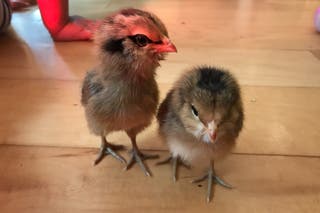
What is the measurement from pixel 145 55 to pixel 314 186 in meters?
0.46

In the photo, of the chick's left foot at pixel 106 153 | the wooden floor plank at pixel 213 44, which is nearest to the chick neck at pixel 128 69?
the chick's left foot at pixel 106 153

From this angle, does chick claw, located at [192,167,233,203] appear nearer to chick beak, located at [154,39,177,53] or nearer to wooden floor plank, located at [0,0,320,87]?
chick beak, located at [154,39,177,53]

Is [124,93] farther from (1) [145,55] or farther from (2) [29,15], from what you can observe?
(2) [29,15]

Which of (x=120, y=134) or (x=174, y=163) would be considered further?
(x=120, y=134)

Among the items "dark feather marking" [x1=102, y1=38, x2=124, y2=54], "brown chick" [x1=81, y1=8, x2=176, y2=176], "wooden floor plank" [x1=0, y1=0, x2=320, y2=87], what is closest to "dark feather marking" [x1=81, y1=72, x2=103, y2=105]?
"brown chick" [x1=81, y1=8, x2=176, y2=176]

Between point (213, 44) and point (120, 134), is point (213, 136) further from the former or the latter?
point (213, 44)

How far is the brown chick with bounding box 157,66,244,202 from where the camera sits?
654mm

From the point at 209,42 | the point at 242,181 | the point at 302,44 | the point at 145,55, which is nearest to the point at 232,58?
the point at 209,42

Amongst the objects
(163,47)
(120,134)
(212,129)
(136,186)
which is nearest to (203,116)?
(212,129)

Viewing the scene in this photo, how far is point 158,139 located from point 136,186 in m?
0.18

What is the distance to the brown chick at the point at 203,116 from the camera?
0.65m

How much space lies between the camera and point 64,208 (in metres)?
0.75

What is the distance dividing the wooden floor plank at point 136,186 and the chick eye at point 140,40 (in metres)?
0.31

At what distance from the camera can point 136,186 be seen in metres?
0.81
